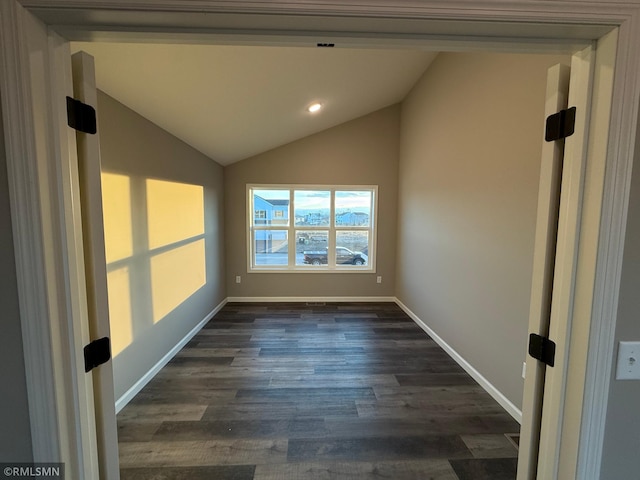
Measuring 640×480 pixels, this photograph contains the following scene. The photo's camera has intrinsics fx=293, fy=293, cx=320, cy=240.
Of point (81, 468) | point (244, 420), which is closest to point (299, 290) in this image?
point (244, 420)

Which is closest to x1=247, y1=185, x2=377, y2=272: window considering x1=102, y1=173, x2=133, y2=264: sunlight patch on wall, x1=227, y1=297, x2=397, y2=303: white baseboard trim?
x1=227, y1=297, x2=397, y2=303: white baseboard trim

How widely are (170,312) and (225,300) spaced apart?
1.92 m

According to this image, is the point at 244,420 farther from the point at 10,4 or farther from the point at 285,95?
the point at 285,95

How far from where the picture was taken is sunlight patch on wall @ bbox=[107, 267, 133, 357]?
83.7 inches

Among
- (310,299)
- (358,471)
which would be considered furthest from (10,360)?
(310,299)

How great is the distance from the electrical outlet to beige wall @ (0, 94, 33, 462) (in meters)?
1.60

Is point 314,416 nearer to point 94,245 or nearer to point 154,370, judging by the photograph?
point 154,370

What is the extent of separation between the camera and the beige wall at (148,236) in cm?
215

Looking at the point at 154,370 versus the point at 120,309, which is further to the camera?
the point at 154,370

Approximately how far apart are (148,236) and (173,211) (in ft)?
1.77

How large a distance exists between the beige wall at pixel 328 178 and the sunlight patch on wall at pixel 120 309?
2656mm

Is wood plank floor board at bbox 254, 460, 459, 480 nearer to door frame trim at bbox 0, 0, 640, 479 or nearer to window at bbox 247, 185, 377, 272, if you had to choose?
door frame trim at bbox 0, 0, 640, 479

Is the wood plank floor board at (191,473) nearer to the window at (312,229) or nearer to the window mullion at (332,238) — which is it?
the window at (312,229)

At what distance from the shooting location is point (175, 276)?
10.3 feet
